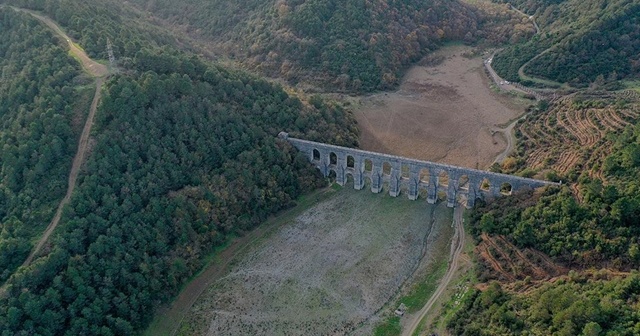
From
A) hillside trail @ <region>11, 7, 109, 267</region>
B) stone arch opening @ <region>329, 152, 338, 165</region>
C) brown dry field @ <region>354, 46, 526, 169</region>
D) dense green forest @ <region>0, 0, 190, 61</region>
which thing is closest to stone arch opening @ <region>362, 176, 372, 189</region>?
stone arch opening @ <region>329, 152, 338, 165</region>

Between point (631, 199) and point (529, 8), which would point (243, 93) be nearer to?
point (631, 199)

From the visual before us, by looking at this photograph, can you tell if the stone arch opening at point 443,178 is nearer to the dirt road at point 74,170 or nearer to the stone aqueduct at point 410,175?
the stone aqueduct at point 410,175

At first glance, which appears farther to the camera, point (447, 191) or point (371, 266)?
point (447, 191)

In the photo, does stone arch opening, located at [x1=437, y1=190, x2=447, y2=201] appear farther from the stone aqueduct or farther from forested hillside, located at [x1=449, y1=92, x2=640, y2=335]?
forested hillside, located at [x1=449, y1=92, x2=640, y2=335]

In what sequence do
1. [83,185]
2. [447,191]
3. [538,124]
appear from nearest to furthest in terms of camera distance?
[83,185]
[447,191]
[538,124]

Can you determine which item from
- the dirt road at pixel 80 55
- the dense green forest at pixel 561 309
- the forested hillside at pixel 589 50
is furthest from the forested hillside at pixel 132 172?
the forested hillside at pixel 589 50

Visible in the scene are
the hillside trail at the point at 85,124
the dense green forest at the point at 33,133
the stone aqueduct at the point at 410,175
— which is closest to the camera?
the hillside trail at the point at 85,124

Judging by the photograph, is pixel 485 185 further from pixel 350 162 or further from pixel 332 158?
pixel 332 158

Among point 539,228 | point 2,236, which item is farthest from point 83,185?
point 539,228
